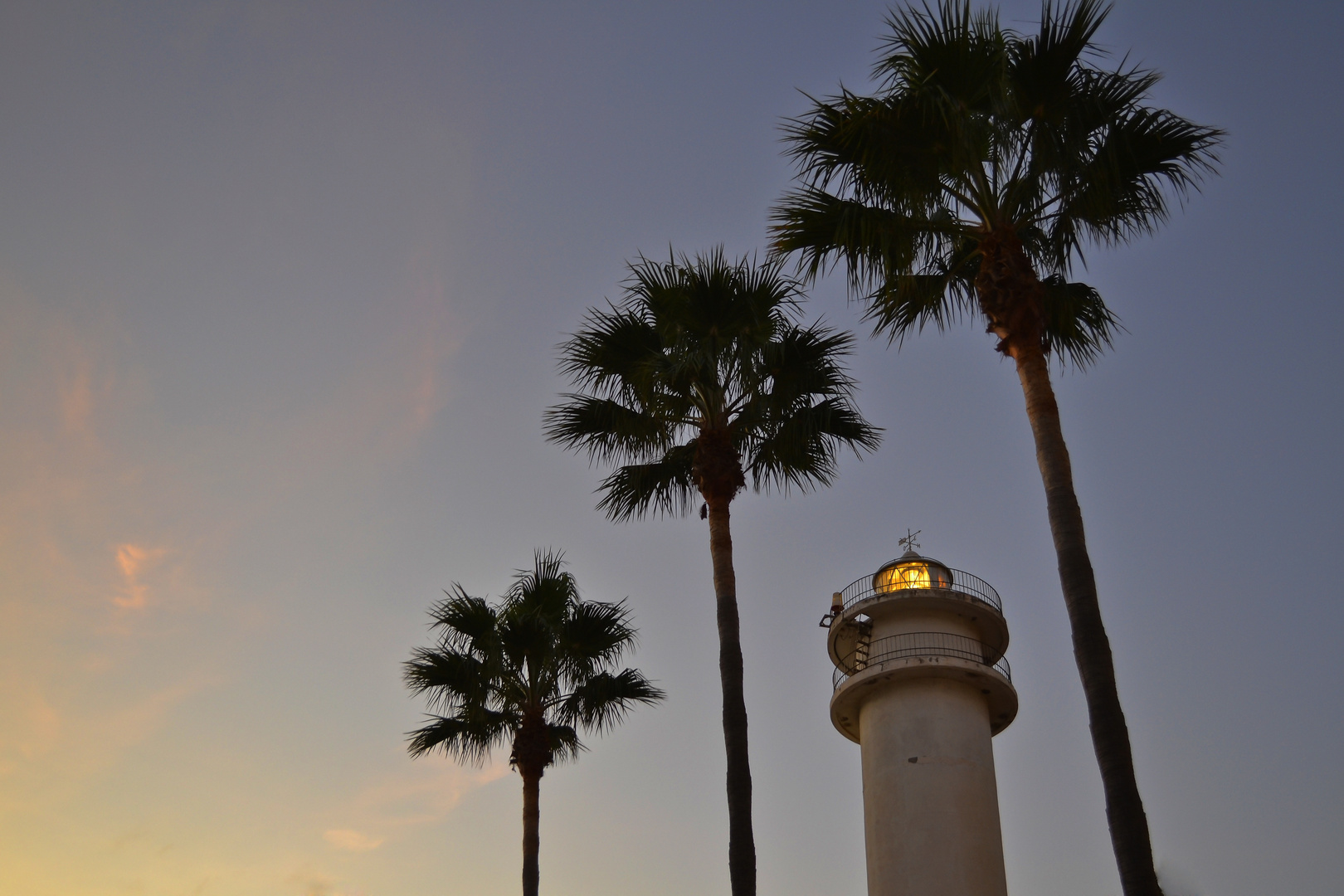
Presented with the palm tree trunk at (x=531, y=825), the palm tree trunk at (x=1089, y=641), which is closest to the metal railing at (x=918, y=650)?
the palm tree trunk at (x=531, y=825)

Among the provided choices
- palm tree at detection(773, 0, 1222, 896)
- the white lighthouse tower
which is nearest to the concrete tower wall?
the white lighthouse tower

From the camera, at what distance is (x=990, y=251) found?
1363cm

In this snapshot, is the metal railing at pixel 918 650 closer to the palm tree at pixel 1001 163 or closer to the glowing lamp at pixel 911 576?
the glowing lamp at pixel 911 576

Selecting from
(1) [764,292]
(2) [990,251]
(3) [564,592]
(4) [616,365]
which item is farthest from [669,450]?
(2) [990,251]

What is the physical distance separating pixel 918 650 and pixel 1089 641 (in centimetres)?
1750

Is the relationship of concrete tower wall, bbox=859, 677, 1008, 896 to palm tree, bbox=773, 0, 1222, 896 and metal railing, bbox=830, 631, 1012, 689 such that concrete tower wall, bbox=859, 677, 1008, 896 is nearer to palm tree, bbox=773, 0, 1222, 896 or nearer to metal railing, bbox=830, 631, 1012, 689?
metal railing, bbox=830, 631, 1012, 689

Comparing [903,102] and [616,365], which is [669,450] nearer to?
[616,365]

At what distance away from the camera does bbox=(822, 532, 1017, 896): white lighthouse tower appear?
25.5 m

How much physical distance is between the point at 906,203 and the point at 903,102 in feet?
3.94

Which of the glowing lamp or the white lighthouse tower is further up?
the glowing lamp

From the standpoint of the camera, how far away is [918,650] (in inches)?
1101

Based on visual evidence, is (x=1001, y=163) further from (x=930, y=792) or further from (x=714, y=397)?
(x=930, y=792)

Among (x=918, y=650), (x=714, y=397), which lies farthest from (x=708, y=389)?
(x=918, y=650)

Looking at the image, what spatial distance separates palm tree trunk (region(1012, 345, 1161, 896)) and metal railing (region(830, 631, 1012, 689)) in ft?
52.2
